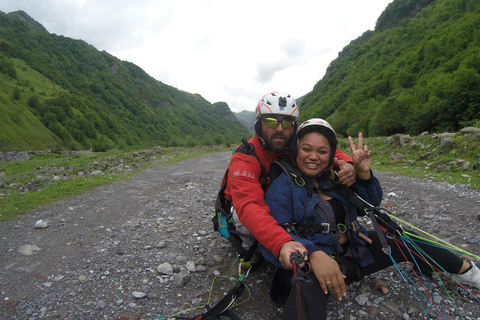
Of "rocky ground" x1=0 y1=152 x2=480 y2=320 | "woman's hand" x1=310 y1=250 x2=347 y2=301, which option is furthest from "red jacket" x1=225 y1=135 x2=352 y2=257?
"rocky ground" x1=0 y1=152 x2=480 y2=320

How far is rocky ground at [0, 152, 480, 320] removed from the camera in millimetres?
2867

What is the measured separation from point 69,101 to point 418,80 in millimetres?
124267

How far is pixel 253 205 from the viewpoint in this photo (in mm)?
2697

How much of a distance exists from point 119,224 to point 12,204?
174 inches

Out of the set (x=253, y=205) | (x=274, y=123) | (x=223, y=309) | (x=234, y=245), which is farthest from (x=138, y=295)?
(x=274, y=123)

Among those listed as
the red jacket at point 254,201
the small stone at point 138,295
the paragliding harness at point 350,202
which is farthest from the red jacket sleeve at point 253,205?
the small stone at point 138,295

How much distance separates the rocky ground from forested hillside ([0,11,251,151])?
148 ft

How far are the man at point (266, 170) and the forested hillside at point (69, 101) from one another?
48022mm

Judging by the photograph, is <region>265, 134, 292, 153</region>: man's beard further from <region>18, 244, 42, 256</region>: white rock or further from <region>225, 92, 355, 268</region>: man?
<region>18, 244, 42, 256</region>: white rock

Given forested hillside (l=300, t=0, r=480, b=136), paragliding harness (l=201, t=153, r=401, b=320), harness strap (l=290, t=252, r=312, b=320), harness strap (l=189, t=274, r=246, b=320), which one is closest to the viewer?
harness strap (l=290, t=252, r=312, b=320)

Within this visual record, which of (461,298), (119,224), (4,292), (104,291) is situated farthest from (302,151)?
(119,224)

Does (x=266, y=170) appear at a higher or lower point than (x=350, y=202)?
higher

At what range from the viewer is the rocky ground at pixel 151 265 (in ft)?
9.41

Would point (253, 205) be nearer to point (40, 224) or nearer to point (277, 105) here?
point (277, 105)
